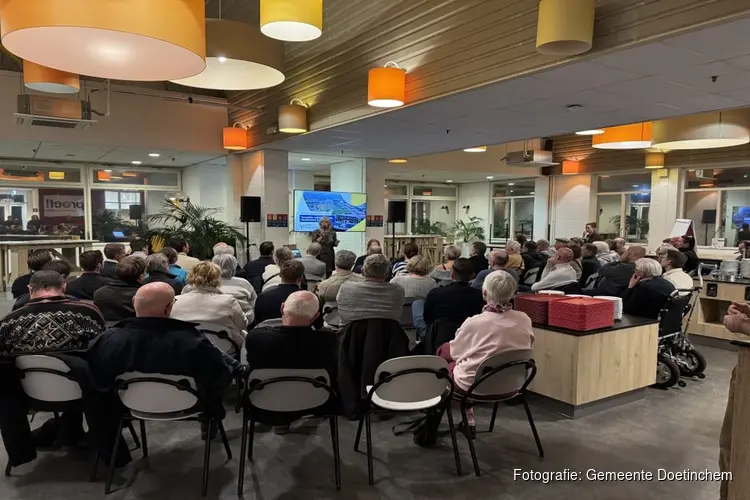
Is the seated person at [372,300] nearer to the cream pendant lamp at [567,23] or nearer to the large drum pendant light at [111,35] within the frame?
the large drum pendant light at [111,35]

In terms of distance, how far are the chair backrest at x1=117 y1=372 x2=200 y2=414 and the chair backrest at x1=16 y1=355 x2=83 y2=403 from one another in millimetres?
390

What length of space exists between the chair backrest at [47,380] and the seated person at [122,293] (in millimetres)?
932

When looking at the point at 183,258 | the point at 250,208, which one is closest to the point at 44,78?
the point at 183,258

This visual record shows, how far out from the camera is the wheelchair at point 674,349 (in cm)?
482

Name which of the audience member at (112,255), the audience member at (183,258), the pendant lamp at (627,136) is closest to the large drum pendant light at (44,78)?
the audience member at (112,255)

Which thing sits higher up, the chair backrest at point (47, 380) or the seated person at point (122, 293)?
the seated person at point (122, 293)

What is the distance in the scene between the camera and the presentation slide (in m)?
10.1

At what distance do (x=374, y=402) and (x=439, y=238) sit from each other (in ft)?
44.0

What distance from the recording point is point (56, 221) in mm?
11672

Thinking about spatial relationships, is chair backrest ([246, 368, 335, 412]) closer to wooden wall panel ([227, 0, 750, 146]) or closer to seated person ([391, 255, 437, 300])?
seated person ([391, 255, 437, 300])

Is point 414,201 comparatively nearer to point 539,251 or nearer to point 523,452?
point 539,251

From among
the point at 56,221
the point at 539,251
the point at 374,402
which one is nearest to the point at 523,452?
the point at 374,402

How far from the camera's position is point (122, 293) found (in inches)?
153

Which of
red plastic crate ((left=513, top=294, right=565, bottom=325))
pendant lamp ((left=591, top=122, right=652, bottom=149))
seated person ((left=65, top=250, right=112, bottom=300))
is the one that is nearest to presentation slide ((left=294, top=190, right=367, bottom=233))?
pendant lamp ((left=591, top=122, right=652, bottom=149))
